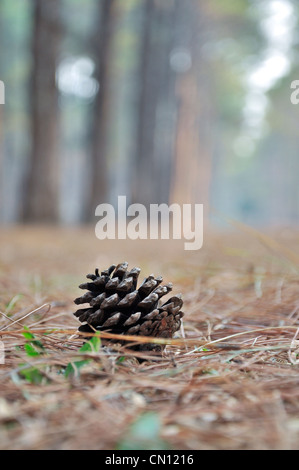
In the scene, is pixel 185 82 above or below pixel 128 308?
above

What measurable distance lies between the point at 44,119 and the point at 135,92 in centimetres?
893

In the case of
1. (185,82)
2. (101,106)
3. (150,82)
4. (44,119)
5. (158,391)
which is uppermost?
(185,82)

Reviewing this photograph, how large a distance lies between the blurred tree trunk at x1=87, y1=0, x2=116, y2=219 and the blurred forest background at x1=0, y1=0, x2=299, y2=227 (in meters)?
0.02

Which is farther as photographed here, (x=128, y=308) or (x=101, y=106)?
(x=101, y=106)

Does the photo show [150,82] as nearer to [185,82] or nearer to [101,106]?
[185,82]

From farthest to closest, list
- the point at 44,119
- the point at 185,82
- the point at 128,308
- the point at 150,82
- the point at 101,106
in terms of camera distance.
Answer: the point at 185,82
the point at 150,82
the point at 101,106
the point at 44,119
the point at 128,308

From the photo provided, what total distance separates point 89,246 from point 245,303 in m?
2.58

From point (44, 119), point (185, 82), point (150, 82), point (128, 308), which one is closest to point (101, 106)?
point (44, 119)

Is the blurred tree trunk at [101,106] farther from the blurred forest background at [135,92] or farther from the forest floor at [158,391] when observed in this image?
the forest floor at [158,391]

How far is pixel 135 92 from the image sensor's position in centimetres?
1471

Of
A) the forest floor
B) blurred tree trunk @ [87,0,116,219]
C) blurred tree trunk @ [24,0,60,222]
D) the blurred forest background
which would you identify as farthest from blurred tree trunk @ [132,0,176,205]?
the forest floor

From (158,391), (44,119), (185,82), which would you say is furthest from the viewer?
(185,82)

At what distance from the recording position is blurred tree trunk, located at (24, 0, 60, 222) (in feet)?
20.1

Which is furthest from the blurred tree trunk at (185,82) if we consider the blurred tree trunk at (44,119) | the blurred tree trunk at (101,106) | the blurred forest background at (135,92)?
the blurred tree trunk at (44,119)
